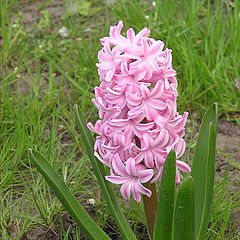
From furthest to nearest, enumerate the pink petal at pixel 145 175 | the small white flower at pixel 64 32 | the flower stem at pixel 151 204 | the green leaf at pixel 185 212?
the small white flower at pixel 64 32 < the flower stem at pixel 151 204 < the pink petal at pixel 145 175 < the green leaf at pixel 185 212

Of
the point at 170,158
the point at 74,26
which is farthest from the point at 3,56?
the point at 170,158

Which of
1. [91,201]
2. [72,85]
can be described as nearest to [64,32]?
[72,85]

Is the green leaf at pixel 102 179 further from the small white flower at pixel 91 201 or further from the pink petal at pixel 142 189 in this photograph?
the small white flower at pixel 91 201

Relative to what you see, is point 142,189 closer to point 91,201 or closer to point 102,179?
point 102,179

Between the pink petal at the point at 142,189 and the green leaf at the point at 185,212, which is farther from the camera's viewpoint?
the pink petal at the point at 142,189

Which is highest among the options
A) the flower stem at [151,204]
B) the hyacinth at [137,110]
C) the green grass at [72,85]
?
the hyacinth at [137,110]

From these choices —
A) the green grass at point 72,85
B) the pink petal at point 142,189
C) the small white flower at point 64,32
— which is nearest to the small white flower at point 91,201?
the green grass at point 72,85

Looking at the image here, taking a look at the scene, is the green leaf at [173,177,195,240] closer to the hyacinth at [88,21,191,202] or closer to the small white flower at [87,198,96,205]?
the hyacinth at [88,21,191,202]
